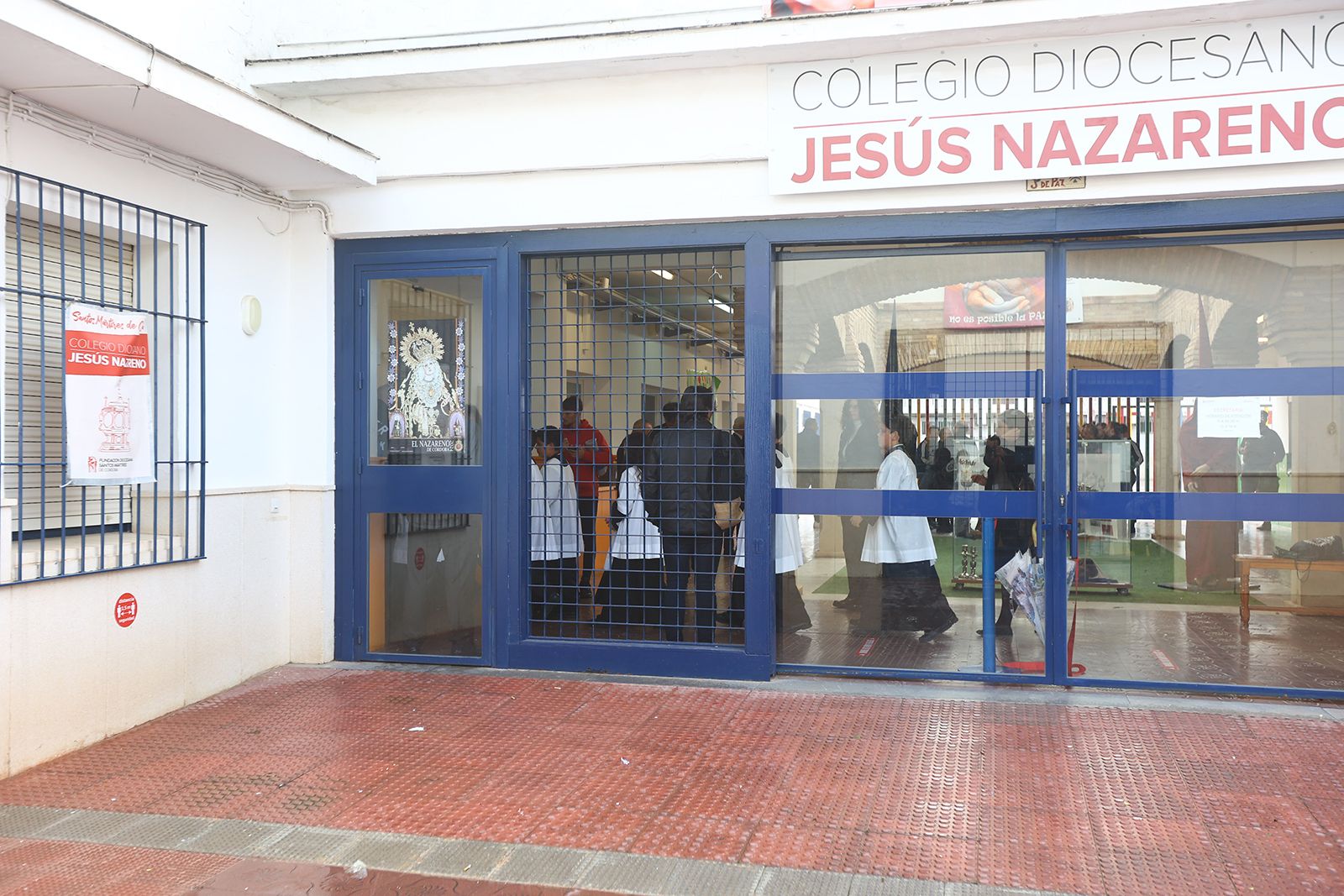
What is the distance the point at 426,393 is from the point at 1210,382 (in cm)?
475

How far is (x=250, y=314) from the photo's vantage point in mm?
6707

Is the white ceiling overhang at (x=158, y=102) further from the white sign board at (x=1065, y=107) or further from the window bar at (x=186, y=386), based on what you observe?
the white sign board at (x=1065, y=107)

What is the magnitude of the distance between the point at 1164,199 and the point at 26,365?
19.8 ft

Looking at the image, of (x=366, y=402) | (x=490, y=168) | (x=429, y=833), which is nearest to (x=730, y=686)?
(x=429, y=833)

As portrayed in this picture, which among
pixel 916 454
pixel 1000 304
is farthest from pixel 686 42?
pixel 916 454

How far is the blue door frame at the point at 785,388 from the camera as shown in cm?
598

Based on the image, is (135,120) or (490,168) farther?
(490,168)

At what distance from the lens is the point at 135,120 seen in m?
5.46

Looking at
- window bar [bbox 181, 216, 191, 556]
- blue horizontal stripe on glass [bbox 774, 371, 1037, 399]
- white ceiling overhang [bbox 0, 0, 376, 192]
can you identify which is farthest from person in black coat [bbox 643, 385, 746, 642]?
window bar [bbox 181, 216, 191, 556]

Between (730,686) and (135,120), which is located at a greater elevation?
(135,120)

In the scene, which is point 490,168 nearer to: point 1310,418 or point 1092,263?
point 1092,263

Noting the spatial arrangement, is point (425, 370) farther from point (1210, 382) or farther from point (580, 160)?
point (1210, 382)

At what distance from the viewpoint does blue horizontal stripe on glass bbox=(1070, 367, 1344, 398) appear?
592 centimetres

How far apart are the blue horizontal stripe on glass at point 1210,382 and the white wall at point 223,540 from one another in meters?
4.83
